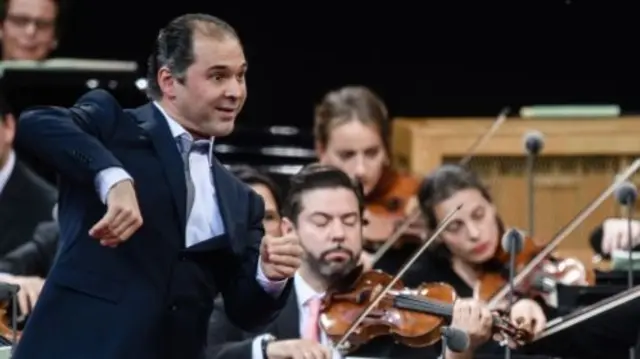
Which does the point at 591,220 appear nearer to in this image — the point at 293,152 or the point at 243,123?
the point at 293,152

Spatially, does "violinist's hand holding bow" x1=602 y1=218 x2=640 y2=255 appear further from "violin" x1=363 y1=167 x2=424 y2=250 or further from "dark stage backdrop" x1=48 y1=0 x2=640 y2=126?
"dark stage backdrop" x1=48 y1=0 x2=640 y2=126

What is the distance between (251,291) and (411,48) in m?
3.41

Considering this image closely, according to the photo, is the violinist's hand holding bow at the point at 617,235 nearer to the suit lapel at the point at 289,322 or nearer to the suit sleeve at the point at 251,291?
the suit lapel at the point at 289,322

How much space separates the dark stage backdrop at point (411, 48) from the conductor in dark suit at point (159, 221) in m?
3.20

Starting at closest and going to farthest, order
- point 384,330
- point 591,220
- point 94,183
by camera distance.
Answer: point 94,183 < point 384,330 < point 591,220

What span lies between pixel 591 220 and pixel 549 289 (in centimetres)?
165

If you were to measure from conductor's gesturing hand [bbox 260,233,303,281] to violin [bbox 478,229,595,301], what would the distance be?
1.16 metres

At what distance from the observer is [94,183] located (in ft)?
8.43

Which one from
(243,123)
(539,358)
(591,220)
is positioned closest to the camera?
(539,358)

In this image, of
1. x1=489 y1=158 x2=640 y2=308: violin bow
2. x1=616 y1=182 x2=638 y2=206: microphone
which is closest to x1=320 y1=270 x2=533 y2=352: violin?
x1=489 y1=158 x2=640 y2=308: violin bow

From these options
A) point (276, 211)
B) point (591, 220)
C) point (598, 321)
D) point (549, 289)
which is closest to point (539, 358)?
point (598, 321)

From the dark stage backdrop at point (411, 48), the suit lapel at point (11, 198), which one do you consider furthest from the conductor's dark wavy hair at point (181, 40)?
the dark stage backdrop at point (411, 48)

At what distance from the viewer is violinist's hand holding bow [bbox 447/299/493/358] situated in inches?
131

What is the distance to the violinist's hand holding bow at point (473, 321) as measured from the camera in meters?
3.33
